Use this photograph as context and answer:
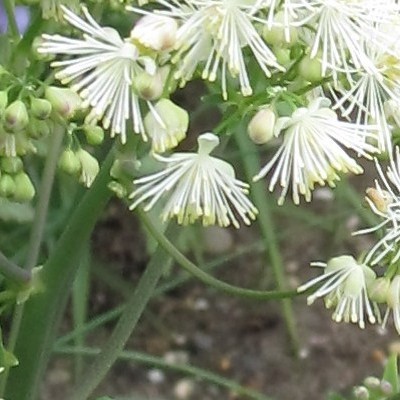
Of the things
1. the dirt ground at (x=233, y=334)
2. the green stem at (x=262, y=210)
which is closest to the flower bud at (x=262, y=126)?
the green stem at (x=262, y=210)

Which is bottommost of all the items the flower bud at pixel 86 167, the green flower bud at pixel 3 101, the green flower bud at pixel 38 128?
the flower bud at pixel 86 167

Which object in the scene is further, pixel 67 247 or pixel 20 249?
pixel 20 249

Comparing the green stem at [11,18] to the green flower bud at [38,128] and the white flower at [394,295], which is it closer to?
the green flower bud at [38,128]

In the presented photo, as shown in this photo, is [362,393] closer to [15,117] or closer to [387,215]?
[387,215]

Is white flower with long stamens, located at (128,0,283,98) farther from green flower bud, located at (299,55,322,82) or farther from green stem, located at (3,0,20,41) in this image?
green stem, located at (3,0,20,41)

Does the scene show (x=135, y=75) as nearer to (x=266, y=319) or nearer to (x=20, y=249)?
(x=20, y=249)

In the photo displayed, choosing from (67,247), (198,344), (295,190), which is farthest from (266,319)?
(295,190)

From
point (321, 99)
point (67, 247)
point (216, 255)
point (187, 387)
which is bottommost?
point (187, 387)
